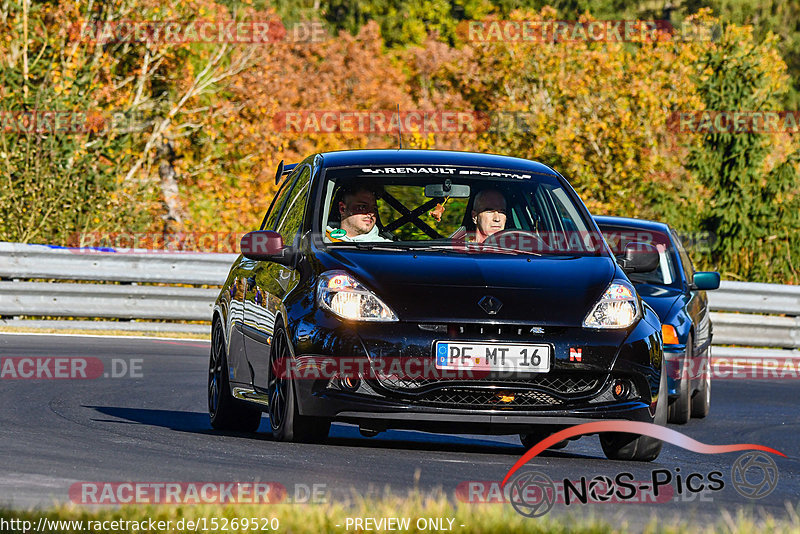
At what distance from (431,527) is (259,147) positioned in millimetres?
34613

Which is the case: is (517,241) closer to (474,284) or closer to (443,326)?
(474,284)

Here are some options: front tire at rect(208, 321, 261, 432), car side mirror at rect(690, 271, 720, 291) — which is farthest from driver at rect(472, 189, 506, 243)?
car side mirror at rect(690, 271, 720, 291)

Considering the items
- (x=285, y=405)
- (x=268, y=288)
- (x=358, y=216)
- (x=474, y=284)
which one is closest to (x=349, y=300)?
(x=474, y=284)

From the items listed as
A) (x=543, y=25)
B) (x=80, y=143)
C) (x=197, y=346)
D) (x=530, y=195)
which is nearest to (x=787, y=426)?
(x=530, y=195)

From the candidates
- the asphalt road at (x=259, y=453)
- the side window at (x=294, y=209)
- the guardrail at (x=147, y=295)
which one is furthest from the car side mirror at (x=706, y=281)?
the guardrail at (x=147, y=295)

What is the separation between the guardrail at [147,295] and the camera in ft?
62.0

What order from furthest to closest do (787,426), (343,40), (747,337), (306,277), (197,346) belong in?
(343,40), (747,337), (197,346), (787,426), (306,277)

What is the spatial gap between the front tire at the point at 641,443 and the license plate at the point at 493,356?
850 mm

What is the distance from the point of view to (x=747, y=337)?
66.7 feet

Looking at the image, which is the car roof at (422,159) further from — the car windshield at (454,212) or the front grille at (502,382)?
the front grille at (502,382)

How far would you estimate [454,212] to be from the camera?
9.58m

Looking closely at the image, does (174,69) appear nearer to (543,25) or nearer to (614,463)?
(543,25)

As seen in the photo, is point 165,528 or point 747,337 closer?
point 165,528

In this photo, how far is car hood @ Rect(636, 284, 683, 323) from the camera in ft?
40.5
